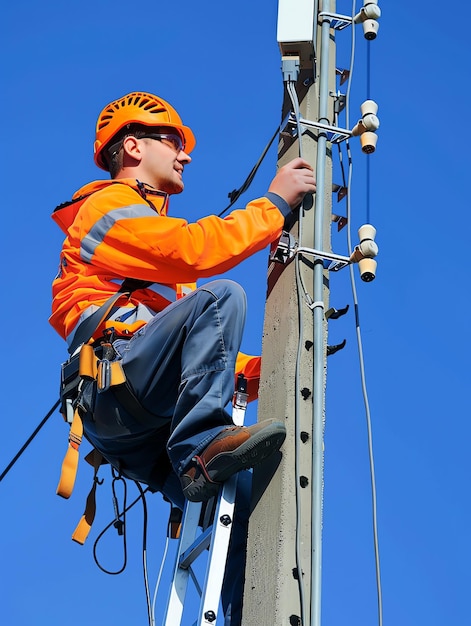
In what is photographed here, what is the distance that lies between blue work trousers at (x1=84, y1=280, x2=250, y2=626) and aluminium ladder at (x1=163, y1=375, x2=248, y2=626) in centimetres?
19

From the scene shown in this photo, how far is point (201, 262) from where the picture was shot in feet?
15.5

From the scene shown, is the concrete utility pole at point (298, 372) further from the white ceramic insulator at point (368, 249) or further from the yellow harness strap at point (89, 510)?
the yellow harness strap at point (89, 510)

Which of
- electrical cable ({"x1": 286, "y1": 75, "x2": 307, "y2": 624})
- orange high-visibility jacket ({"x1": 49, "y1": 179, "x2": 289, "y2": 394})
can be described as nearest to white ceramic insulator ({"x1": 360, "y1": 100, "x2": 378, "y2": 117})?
electrical cable ({"x1": 286, "y1": 75, "x2": 307, "y2": 624})

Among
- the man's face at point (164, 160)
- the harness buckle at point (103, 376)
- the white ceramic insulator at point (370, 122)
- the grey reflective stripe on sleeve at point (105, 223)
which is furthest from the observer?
the man's face at point (164, 160)

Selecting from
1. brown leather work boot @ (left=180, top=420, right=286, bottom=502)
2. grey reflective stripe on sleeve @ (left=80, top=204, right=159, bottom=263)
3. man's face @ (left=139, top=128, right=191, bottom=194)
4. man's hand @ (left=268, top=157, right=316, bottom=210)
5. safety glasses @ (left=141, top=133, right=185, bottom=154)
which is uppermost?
safety glasses @ (left=141, top=133, right=185, bottom=154)

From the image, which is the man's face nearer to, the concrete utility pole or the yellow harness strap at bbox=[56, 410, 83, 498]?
the concrete utility pole

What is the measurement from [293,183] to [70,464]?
152 cm

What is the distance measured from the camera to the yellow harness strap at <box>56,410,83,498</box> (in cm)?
459

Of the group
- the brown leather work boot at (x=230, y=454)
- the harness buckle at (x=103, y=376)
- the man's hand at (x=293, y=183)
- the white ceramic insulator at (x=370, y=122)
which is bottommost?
the brown leather work boot at (x=230, y=454)

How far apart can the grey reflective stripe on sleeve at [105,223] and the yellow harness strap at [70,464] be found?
0.76m

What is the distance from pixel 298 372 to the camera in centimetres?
439

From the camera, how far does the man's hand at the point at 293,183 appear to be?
4.89m

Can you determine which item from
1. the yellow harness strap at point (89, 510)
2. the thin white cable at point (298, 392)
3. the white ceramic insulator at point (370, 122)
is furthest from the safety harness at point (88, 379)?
the white ceramic insulator at point (370, 122)

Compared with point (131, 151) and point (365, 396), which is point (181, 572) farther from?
point (131, 151)
